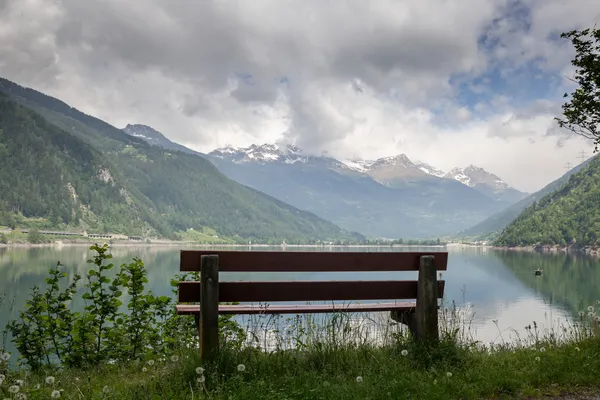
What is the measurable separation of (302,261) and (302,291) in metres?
0.41

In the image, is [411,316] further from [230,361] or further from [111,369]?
[111,369]

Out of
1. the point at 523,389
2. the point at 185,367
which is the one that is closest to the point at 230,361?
the point at 185,367

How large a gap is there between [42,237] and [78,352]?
20908 cm

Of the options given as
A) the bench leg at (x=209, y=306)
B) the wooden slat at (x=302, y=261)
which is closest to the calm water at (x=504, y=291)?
the wooden slat at (x=302, y=261)

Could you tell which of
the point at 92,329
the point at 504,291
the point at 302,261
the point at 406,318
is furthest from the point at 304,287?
the point at 504,291

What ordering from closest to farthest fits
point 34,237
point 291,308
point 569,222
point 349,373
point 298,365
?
1. point 349,373
2. point 298,365
3. point 291,308
4. point 569,222
5. point 34,237

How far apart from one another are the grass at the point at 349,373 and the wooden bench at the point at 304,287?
0.99 ft

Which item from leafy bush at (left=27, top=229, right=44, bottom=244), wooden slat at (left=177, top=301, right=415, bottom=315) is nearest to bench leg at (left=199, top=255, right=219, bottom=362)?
wooden slat at (left=177, top=301, right=415, bottom=315)

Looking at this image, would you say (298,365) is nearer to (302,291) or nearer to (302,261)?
(302,291)

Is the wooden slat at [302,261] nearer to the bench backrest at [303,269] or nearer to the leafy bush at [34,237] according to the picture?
the bench backrest at [303,269]

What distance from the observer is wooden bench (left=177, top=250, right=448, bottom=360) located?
220 inches

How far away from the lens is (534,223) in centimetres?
18550

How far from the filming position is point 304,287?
611 cm

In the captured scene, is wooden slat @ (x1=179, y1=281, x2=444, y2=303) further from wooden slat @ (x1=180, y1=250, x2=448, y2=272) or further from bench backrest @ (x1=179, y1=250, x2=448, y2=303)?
wooden slat @ (x1=180, y1=250, x2=448, y2=272)
